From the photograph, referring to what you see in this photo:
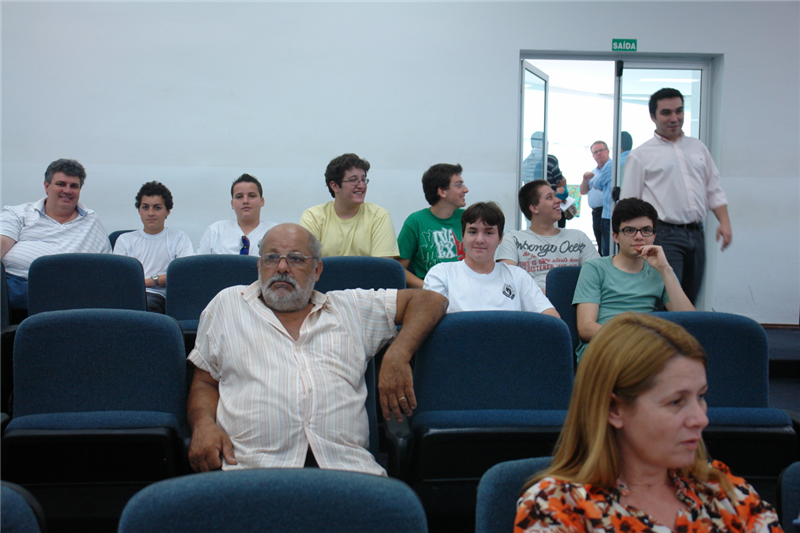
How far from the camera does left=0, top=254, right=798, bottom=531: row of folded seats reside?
1464mm

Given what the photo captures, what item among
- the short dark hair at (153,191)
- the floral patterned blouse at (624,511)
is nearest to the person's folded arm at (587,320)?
the floral patterned blouse at (624,511)

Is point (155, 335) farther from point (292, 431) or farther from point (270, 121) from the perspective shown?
point (270, 121)

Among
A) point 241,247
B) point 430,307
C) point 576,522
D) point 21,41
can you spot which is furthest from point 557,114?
point 576,522

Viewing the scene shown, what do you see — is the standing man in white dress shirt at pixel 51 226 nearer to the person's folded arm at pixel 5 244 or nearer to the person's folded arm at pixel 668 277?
the person's folded arm at pixel 5 244

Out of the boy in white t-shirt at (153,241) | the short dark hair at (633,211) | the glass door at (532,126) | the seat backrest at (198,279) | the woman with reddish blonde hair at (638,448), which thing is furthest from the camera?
the glass door at (532,126)

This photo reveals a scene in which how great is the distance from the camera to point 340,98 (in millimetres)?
4648

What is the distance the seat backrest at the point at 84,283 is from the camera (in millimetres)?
2604

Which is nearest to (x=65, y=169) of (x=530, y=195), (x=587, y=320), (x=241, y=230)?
(x=241, y=230)

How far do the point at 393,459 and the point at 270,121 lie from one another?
12.0 ft

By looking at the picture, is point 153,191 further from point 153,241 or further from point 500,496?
point 500,496

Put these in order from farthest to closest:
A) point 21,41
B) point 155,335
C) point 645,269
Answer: point 21,41, point 645,269, point 155,335

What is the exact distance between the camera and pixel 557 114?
7.63 meters

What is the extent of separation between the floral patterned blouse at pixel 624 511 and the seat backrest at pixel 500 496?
0.19 feet

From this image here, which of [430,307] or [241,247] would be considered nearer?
[430,307]
